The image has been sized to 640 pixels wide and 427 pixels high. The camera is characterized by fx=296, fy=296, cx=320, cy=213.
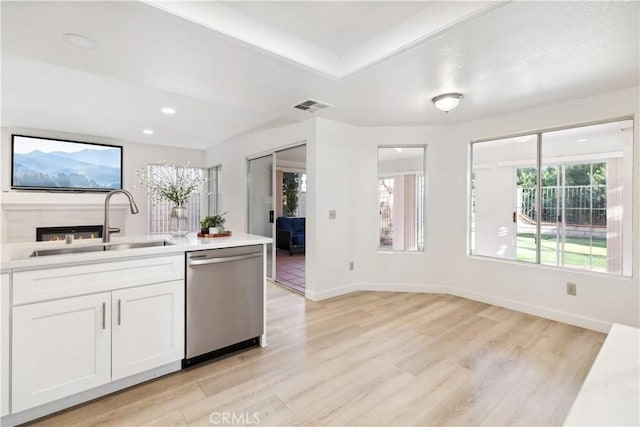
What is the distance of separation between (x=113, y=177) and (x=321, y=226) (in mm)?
4662

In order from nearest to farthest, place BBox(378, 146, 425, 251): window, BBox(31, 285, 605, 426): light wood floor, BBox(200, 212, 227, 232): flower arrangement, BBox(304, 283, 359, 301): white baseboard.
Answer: BBox(31, 285, 605, 426): light wood floor < BBox(200, 212, 227, 232): flower arrangement < BBox(304, 283, 359, 301): white baseboard < BBox(378, 146, 425, 251): window

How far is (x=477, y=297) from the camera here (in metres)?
3.83

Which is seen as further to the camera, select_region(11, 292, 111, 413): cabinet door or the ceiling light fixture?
the ceiling light fixture

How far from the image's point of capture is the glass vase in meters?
2.56

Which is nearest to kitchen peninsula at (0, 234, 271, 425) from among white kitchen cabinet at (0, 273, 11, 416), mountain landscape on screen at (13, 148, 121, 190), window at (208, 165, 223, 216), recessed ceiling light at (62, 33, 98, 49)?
white kitchen cabinet at (0, 273, 11, 416)

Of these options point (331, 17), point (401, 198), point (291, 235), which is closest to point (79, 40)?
point (331, 17)

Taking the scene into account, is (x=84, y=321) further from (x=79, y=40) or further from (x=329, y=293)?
(x=329, y=293)

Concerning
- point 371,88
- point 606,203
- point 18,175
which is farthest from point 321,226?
point 18,175

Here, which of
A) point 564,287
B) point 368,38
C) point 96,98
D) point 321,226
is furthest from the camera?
point 321,226

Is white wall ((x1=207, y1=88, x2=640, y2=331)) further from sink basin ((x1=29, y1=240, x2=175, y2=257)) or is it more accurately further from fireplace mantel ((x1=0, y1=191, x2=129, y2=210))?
fireplace mantel ((x1=0, y1=191, x2=129, y2=210))

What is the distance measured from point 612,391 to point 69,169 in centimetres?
718

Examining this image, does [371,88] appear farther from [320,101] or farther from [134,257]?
[134,257]

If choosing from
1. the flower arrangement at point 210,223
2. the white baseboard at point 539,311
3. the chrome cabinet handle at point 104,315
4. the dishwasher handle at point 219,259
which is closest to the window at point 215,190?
the flower arrangement at point 210,223

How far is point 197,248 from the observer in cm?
220
